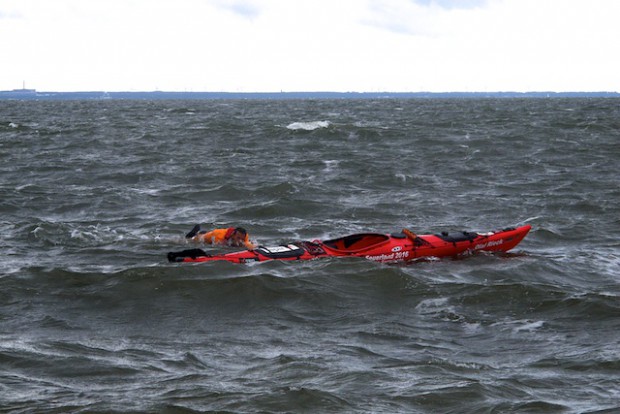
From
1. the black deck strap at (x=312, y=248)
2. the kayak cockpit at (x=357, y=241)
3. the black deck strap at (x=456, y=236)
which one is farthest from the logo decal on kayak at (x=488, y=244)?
the black deck strap at (x=312, y=248)

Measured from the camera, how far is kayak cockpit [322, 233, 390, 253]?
52.5ft

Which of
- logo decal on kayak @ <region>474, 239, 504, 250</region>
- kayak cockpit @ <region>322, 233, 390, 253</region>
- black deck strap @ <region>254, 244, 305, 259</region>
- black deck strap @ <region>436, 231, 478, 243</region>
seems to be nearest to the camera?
black deck strap @ <region>254, 244, 305, 259</region>

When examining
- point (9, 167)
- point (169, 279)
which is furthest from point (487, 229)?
point (9, 167)

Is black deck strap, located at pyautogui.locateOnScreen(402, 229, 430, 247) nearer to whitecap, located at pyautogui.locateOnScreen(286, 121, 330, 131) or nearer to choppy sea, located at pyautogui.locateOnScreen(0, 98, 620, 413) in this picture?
choppy sea, located at pyautogui.locateOnScreen(0, 98, 620, 413)

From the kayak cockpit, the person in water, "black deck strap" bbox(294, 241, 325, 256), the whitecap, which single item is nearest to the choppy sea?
the person in water

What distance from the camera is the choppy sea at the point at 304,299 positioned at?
8.92 meters

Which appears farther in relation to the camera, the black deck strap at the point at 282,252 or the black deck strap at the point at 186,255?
the black deck strap at the point at 282,252

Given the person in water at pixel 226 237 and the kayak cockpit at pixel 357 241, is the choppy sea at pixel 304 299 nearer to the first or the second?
the person in water at pixel 226 237

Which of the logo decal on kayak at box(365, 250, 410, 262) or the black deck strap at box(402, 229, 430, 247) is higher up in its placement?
the black deck strap at box(402, 229, 430, 247)

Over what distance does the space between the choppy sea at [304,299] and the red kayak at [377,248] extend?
0.32 m

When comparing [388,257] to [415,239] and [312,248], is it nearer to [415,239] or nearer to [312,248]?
[415,239]

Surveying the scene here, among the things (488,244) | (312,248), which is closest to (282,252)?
(312,248)

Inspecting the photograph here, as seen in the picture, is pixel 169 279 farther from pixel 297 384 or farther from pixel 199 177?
pixel 199 177

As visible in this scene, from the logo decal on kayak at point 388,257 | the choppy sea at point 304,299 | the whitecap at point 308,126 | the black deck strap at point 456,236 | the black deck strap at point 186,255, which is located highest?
the whitecap at point 308,126
